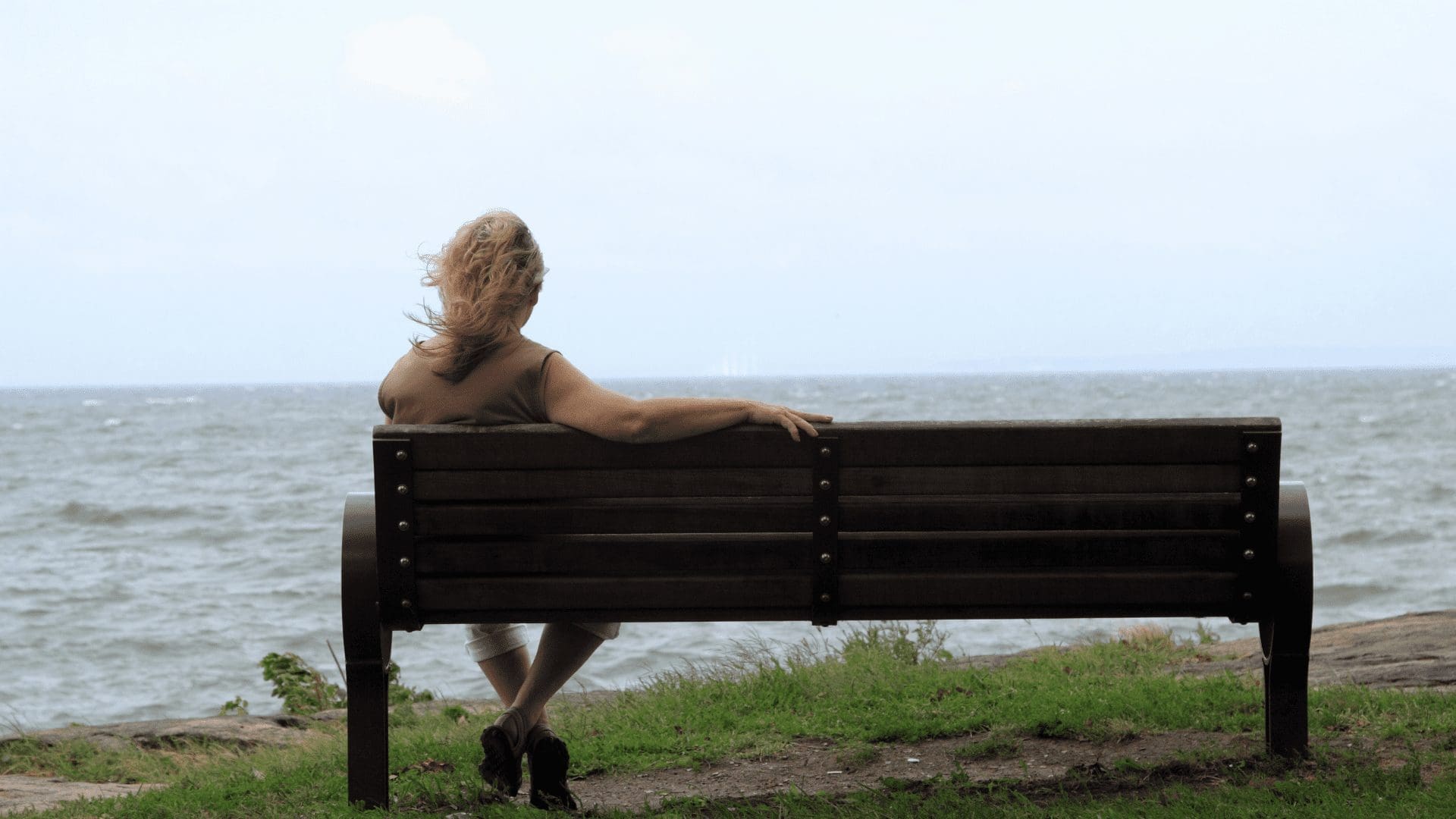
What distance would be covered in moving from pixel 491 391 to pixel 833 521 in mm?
987

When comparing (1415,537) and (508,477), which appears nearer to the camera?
(508,477)

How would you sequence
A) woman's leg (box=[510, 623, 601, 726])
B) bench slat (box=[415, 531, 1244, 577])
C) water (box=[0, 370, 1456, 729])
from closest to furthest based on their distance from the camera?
bench slat (box=[415, 531, 1244, 577])
woman's leg (box=[510, 623, 601, 726])
water (box=[0, 370, 1456, 729])

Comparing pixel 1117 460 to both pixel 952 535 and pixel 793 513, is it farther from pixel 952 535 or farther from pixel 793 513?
pixel 793 513

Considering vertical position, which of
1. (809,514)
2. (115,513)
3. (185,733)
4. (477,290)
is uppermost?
(477,290)

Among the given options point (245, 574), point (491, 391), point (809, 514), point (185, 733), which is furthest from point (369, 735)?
point (245, 574)

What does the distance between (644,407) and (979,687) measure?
247 centimetres

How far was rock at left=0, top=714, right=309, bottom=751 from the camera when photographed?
6.51 meters

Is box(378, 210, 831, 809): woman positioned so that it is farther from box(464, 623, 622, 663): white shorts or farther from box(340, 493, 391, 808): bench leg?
box(340, 493, 391, 808): bench leg

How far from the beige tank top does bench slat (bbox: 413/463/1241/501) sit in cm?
19

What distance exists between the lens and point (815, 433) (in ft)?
11.2

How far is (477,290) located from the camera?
3.63 meters

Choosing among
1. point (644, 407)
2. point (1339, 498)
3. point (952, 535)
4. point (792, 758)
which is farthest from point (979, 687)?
point (1339, 498)

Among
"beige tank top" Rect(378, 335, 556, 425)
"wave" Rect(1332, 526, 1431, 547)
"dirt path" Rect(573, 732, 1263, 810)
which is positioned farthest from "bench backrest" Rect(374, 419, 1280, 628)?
"wave" Rect(1332, 526, 1431, 547)

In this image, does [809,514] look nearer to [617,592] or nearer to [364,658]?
[617,592]
